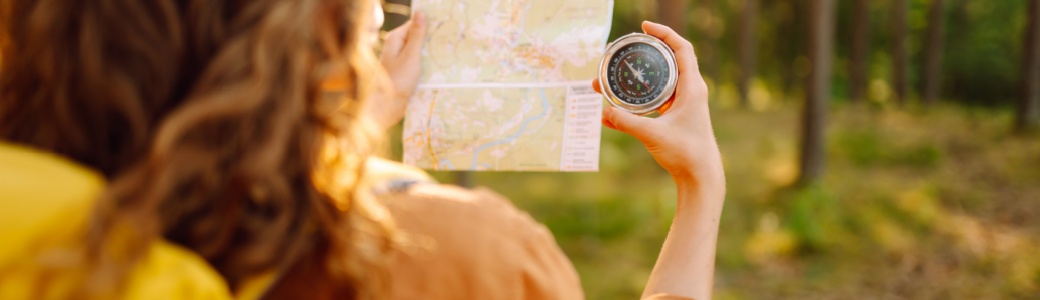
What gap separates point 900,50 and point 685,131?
685 inches

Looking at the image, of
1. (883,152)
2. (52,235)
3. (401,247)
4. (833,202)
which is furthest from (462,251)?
(883,152)

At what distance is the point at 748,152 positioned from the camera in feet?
36.3

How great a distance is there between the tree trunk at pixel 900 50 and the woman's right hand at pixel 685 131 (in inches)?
664

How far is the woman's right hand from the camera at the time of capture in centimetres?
152

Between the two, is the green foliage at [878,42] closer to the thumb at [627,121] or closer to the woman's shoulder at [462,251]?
the thumb at [627,121]

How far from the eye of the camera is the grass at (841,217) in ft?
21.4

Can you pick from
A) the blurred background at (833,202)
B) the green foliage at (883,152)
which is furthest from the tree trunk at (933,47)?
the green foliage at (883,152)

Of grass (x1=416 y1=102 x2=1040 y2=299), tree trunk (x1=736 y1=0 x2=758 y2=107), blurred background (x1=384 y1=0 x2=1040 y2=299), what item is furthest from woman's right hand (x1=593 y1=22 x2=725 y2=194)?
tree trunk (x1=736 y1=0 x2=758 y2=107)

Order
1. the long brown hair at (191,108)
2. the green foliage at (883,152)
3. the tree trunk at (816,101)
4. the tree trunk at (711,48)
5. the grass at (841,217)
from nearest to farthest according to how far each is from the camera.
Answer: the long brown hair at (191,108) → the grass at (841,217) → the tree trunk at (816,101) → the green foliage at (883,152) → the tree trunk at (711,48)

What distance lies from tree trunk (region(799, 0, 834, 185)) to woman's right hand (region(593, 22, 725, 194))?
7364mm

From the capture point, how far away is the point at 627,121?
5.22 feet

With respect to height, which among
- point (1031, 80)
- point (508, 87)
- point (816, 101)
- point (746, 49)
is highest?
point (508, 87)

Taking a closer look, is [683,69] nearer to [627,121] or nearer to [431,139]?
[627,121]

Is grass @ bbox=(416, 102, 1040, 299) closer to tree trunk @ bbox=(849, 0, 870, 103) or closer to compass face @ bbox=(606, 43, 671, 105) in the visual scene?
compass face @ bbox=(606, 43, 671, 105)
